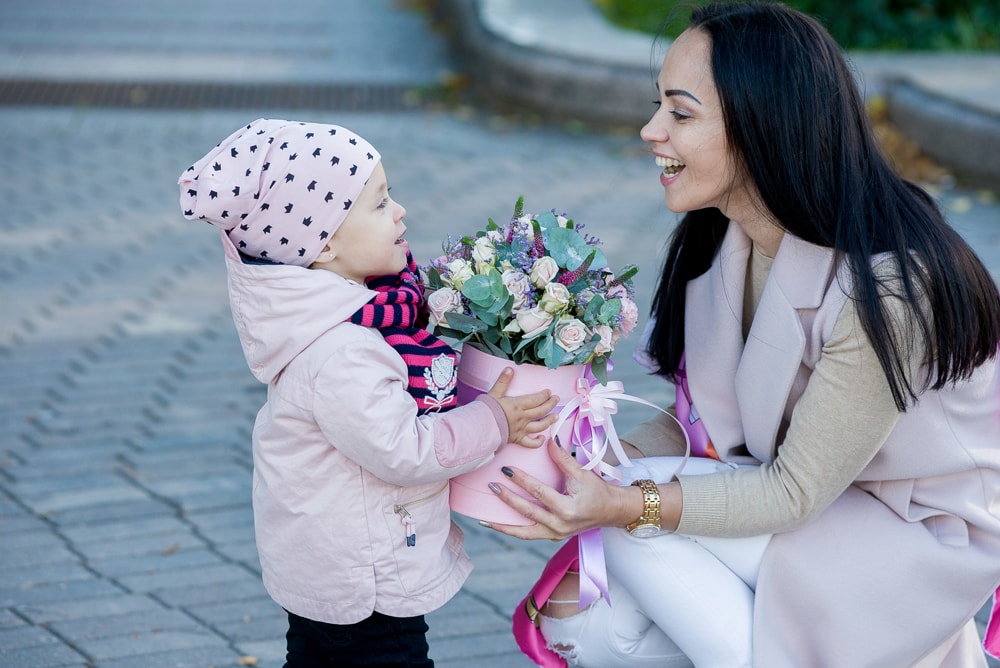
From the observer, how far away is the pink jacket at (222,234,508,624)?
2.10 m

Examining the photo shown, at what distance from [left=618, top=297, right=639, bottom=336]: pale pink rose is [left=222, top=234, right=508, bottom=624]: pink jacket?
0.30 m

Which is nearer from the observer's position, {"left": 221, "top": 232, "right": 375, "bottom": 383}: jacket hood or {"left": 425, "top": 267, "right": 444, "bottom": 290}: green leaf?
{"left": 221, "top": 232, "right": 375, "bottom": 383}: jacket hood

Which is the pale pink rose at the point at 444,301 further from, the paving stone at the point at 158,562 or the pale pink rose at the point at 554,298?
the paving stone at the point at 158,562

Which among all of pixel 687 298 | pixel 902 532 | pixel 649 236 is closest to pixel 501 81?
pixel 649 236

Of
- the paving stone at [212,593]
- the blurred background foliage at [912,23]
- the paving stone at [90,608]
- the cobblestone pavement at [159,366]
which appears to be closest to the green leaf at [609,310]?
the cobblestone pavement at [159,366]

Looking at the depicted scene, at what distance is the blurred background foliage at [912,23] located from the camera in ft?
28.4

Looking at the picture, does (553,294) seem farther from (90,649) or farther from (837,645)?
(90,649)

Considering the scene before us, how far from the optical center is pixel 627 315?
229 centimetres

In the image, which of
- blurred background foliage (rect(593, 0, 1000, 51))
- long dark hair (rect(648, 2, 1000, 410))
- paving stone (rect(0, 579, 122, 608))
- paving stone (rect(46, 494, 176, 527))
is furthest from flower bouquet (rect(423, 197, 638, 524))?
blurred background foliage (rect(593, 0, 1000, 51))

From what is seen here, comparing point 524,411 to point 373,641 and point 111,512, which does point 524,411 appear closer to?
point 373,641

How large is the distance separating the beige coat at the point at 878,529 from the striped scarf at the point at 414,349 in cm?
63

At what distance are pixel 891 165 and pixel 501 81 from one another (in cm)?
614

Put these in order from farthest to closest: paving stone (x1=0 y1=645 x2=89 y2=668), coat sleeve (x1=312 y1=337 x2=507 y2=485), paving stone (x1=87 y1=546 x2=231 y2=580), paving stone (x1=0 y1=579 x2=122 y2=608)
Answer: paving stone (x1=87 y1=546 x2=231 y2=580) → paving stone (x1=0 y1=579 x2=122 y2=608) → paving stone (x1=0 y1=645 x2=89 y2=668) → coat sleeve (x1=312 y1=337 x2=507 y2=485)

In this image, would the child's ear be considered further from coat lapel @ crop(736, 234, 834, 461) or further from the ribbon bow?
coat lapel @ crop(736, 234, 834, 461)
